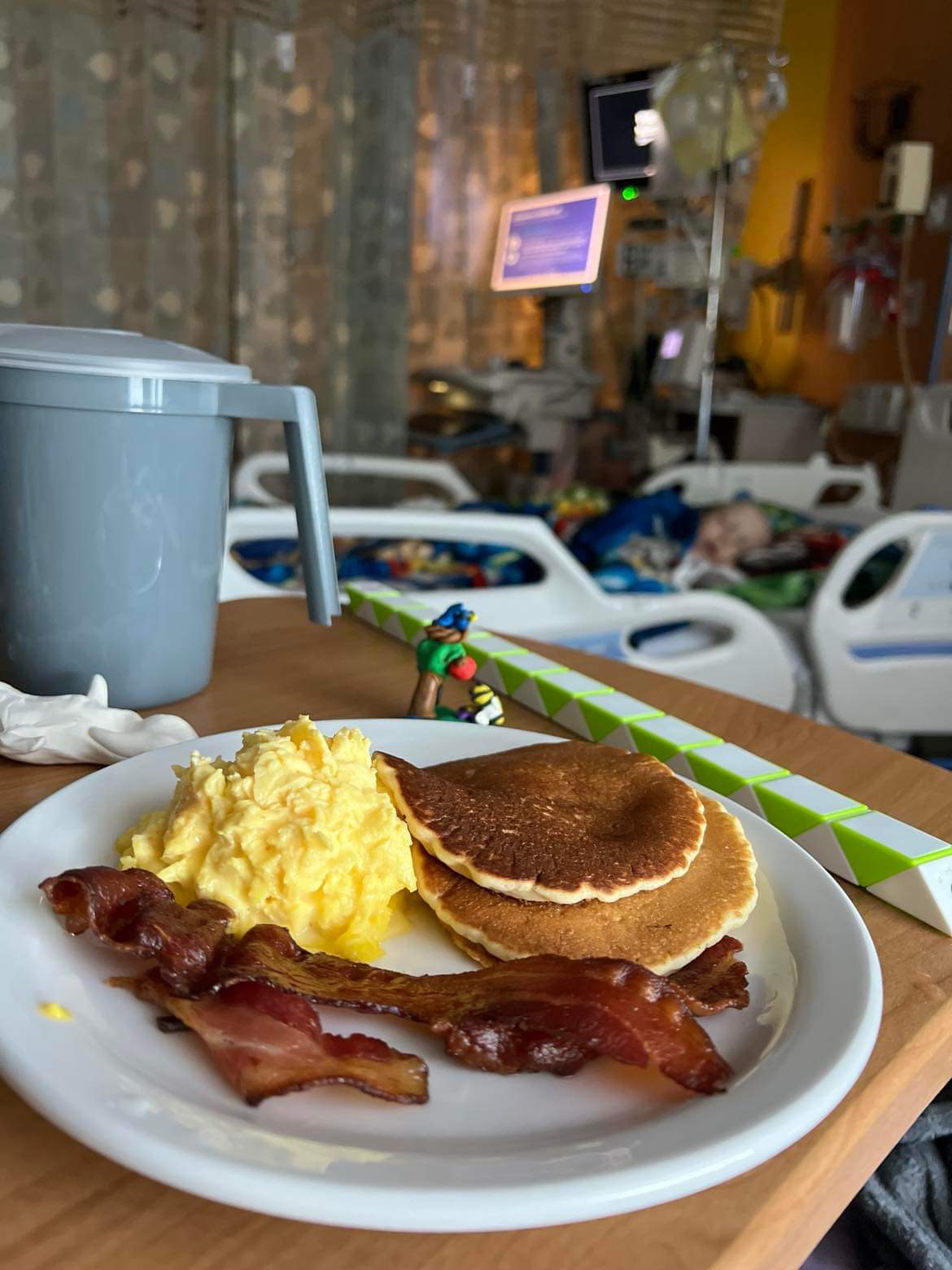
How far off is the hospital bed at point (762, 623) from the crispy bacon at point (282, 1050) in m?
1.06

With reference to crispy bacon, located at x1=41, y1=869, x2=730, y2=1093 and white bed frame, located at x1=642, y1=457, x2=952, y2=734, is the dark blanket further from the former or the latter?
white bed frame, located at x1=642, y1=457, x2=952, y2=734

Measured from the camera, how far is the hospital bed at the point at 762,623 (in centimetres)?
150

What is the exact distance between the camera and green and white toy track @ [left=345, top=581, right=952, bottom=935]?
541 mm

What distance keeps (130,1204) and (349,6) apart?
4.29 m

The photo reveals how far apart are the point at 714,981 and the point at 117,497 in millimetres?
496

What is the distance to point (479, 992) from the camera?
392 millimetres

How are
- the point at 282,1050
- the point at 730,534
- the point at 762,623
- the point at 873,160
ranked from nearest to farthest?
1. the point at 282,1050
2. the point at 762,623
3. the point at 730,534
4. the point at 873,160

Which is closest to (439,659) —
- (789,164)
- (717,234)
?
(717,234)

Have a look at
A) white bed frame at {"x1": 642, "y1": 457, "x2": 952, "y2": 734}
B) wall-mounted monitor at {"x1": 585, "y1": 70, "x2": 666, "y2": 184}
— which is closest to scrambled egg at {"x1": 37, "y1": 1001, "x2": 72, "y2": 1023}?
white bed frame at {"x1": 642, "y1": 457, "x2": 952, "y2": 734}

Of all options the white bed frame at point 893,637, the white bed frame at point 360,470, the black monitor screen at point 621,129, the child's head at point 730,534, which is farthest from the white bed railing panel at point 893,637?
the black monitor screen at point 621,129

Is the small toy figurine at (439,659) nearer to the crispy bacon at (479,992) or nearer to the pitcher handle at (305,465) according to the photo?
the pitcher handle at (305,465)

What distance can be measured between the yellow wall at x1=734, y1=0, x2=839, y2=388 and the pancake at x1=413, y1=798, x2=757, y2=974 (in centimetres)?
413

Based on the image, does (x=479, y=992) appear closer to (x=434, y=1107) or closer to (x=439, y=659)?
(x=434, y=1107)

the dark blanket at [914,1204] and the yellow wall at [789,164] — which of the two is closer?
the dark blanket at [914,1204]
